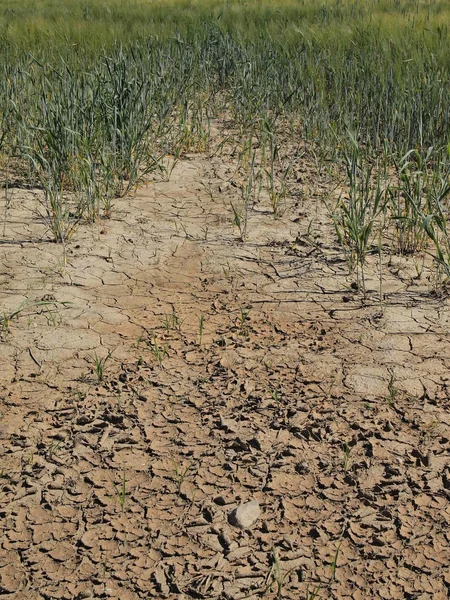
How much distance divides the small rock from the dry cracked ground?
19mm

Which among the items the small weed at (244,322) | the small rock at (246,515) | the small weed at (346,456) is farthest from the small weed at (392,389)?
the small rock at (246,515)

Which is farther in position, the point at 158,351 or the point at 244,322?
the point at 244,322

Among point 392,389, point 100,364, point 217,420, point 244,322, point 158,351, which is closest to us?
point 217,420

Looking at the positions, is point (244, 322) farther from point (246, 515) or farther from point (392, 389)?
point (246, 515)

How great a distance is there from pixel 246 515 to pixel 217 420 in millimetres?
457

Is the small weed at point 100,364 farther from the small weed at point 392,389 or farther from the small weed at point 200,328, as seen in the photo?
the small weed at point 392,389

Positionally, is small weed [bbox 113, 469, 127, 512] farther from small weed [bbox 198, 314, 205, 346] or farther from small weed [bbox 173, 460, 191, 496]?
small weed [bbox 198, 314, 205, 346]

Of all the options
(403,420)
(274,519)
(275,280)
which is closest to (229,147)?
(275,280)

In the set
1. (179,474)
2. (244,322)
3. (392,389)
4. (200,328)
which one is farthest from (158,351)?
(392,389)

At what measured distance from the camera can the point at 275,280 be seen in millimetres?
3559

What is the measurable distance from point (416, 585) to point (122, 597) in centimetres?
71

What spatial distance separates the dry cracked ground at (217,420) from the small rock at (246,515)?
0.02 metres

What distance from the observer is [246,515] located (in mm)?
2234

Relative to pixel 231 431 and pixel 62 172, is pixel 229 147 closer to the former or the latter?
pixel 62 172
